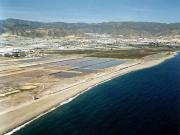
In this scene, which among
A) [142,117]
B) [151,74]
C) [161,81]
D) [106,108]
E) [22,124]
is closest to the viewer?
[22,124]

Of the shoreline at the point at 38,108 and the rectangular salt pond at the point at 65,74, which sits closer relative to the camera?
the shoreline at the point at 38,108

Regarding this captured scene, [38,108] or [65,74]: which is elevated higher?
[38,108]

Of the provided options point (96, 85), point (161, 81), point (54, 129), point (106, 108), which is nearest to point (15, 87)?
point (96, 85)

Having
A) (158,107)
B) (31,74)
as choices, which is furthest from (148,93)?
(31,74)

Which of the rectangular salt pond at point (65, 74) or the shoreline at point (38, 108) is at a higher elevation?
the shoreline at point (38, 108)

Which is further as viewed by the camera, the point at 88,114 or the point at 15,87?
the point at 15,87

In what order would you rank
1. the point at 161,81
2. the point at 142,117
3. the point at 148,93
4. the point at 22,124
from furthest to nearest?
1. the point at 161,81
2. the point at 148,93
3. the point at 142,117
4. the point at 22,124

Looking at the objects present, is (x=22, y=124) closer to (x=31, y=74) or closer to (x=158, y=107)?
(x=158, y=107)

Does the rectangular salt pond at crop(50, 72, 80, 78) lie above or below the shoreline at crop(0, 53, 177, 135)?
below

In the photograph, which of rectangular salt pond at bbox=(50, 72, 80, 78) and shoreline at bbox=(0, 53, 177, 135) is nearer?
shoreline at bbox=(0, 53, 177, 135)

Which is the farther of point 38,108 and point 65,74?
point 65,74
